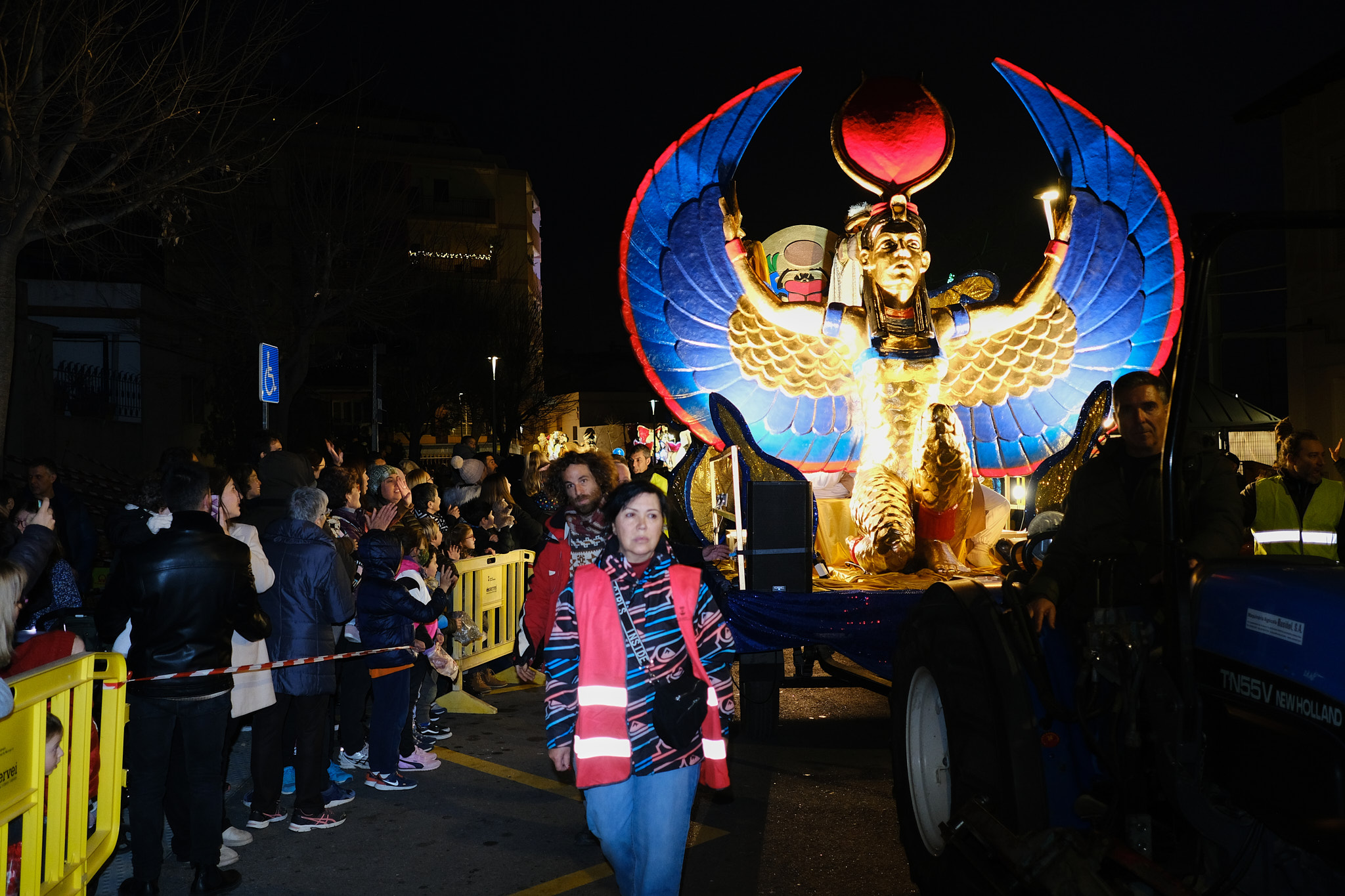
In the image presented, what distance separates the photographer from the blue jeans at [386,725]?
5.82 m

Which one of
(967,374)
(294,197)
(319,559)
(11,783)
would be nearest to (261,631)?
(319,559)

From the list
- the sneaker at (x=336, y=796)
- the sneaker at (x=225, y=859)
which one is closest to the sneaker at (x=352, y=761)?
the sneaker at (x=336, y=796)

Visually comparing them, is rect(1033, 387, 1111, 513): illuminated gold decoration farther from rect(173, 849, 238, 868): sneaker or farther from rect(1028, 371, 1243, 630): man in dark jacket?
rect(173, 849, 238, 868): sneaker

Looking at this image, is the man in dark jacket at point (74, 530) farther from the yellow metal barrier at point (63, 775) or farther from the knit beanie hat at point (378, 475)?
the yellow metal barrier at point (63, 775)

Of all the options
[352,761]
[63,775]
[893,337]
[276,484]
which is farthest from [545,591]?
[893,337]

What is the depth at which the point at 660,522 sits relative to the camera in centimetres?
340

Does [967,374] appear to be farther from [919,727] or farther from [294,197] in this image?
[294,197]

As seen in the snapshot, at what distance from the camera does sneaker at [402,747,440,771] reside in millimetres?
6152

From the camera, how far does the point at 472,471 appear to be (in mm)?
9500

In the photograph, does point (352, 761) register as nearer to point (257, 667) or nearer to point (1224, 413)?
point (257, 667)

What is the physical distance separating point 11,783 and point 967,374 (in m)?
6.60

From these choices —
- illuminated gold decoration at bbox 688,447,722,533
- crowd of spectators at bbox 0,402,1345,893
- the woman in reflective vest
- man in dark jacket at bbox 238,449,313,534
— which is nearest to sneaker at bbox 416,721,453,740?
crowd of spectators at bbox 0,402,1345,893

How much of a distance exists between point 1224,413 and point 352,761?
40.0ft

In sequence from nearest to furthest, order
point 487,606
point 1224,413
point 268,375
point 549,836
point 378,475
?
1. point 549,836
2. point 378,475
3. point 487,606
4. point 268,375
5. point 1224,413
